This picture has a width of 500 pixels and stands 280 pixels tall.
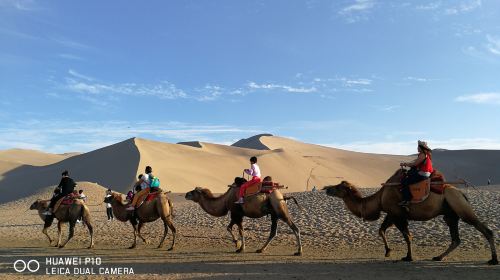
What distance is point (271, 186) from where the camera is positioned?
12188 mm

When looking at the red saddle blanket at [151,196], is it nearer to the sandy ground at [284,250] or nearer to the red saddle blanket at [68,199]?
the sandy ground at [284,250]

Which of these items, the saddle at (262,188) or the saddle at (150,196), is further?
the saddle at (150,196)

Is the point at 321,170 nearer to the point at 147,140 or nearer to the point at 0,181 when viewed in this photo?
the point at 147,140

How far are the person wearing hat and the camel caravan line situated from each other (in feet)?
0.43

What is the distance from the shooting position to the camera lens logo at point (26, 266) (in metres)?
10.1

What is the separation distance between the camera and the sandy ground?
368 inches

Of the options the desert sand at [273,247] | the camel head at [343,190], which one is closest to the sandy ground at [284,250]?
the desert sand at [273,247]

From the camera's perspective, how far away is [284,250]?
1280cm

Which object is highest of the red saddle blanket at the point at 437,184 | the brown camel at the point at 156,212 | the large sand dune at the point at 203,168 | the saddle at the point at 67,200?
the large sand dune at the point at 203,168

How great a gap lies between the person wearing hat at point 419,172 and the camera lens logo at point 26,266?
8.75 m

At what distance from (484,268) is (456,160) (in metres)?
69.9

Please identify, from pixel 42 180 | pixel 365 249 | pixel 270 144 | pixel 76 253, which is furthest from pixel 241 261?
pixel 270 144

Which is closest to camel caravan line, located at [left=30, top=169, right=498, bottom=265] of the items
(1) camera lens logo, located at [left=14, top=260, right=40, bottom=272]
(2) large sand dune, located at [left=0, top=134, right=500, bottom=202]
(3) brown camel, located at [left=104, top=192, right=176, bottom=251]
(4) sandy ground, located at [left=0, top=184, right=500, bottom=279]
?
(3) brown camel, located at [left=104, top=192, right=176, bottom=251]

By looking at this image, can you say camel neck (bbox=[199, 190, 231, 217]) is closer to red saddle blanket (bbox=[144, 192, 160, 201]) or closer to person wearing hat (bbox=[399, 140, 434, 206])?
red saddle blanket (bbox=[144, 192, 160, 201])
